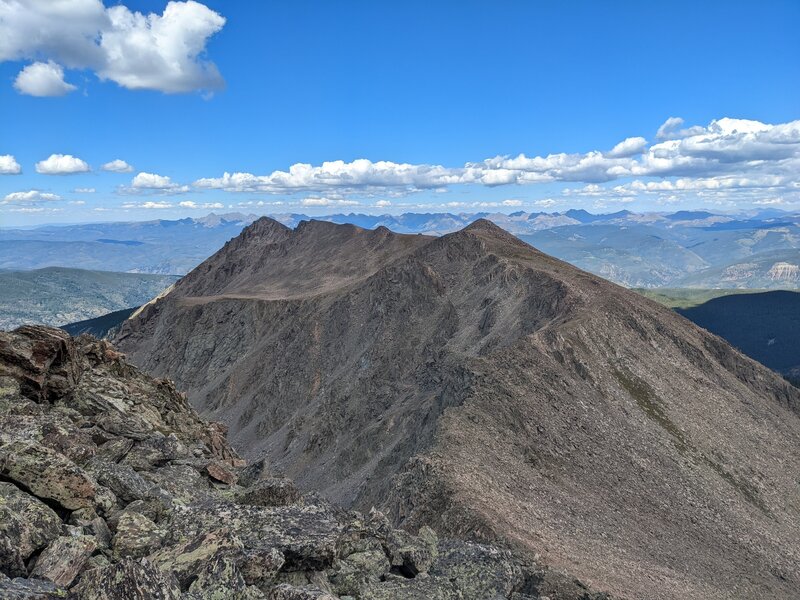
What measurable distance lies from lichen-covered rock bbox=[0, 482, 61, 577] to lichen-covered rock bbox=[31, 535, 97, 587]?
0.38 m

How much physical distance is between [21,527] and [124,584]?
3883 millimetres

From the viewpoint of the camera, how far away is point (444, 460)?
52.4m

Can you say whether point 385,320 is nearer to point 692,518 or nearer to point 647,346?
point 647,346

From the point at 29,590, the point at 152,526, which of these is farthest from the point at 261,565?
the point at 29,590

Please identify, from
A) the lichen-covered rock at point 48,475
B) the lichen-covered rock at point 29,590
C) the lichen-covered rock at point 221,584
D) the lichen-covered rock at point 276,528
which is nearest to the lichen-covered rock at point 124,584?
the lichen-covered rock at point 29,590

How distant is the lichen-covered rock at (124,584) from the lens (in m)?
12.0

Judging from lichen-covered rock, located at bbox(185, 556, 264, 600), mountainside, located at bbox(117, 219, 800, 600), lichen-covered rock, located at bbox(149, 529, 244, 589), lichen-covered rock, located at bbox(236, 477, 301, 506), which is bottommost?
mountainside, located at bbox(117, 219, 800, 600)

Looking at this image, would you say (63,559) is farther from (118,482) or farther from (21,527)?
(118,482)

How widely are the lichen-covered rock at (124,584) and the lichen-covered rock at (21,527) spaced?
2320 millimetres

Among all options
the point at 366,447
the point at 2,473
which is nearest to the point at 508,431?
the point at 366,447

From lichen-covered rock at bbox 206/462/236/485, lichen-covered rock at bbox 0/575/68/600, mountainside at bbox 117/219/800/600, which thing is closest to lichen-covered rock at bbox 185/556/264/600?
lichen-covered rock at bbox 0/575/68/600

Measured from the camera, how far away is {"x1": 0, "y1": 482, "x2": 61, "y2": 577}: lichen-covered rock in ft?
43.7

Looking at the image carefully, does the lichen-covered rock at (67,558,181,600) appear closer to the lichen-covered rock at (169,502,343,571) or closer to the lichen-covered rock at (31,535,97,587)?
the lichen-covered rock at (31,535,97,587)

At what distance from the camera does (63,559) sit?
13.7 m
